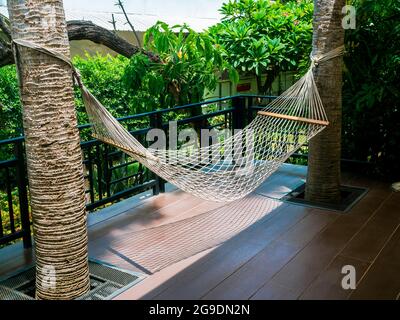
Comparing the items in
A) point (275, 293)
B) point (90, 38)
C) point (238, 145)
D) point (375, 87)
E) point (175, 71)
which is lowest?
point (275, 293)

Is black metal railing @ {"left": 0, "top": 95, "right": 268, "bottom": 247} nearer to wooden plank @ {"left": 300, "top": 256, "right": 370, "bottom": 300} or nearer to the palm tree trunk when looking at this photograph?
the palm tree trunk

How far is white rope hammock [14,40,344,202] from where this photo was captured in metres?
2.17

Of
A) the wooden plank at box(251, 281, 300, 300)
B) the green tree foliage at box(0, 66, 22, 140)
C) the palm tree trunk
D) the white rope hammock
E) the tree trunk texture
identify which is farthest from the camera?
the green tree foliage at box(0, 66, 22, 140)

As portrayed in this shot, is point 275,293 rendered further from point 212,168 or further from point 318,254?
point 212,168

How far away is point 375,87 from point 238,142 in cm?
117

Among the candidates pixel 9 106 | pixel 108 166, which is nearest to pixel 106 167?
pixel 108 166

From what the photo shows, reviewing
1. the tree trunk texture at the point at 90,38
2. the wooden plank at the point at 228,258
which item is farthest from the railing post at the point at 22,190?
the tree trunk texture at the point at 90,38

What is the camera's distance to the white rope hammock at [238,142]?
2168 millimetres

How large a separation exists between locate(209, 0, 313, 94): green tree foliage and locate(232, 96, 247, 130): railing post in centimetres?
82

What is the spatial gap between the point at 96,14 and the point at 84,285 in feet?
16.5

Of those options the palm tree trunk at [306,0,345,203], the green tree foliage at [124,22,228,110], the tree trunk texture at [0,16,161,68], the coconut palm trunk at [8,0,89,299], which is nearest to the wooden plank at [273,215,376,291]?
the palm tree trunk at [306,0,345,203]

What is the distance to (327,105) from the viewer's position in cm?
313

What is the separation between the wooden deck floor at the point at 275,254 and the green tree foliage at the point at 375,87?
55cm
